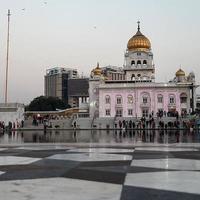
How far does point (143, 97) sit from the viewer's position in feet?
310

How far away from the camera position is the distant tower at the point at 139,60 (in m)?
102

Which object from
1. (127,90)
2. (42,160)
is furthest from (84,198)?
(127,90)

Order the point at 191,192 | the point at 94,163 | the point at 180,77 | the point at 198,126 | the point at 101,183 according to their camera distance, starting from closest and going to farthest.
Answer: the point at 191,192 < the point at 101,183 < the point at 94,163 < the point at 198,126 < the point at 180,77

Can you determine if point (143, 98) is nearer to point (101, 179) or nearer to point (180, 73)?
point (180, 73)

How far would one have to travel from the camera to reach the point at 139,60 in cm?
10369

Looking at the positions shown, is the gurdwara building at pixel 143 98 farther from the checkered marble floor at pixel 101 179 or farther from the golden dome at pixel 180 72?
the checkered marble floor at pixel 101 179

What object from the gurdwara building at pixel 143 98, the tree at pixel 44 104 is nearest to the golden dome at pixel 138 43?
the gurdwara building at pixel 143 98

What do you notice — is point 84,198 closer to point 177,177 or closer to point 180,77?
point 177,177

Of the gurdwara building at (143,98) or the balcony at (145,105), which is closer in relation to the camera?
the gurdwara building at (143,98)

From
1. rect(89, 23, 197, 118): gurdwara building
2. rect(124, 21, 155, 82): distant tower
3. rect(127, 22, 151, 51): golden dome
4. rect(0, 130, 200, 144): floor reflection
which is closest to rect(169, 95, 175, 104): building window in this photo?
rect(89, 23, 197, 118): gurdwara building

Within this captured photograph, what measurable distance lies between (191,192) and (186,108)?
88.9 m

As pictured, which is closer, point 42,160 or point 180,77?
point 42,160

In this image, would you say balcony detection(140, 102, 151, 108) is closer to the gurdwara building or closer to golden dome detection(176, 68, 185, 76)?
the gurdwara building

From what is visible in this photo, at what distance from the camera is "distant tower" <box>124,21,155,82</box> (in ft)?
336
